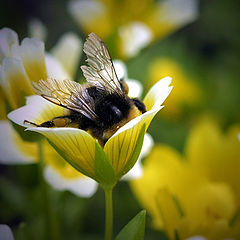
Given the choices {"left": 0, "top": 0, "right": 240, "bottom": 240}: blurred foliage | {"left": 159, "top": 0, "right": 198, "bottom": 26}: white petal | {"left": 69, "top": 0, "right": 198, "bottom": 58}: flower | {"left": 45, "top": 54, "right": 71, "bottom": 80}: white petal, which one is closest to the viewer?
{"left": 45, "top": 54, "right": 71, "bottom": 80}: white petal

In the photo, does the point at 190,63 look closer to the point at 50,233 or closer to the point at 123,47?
the point at 123,47

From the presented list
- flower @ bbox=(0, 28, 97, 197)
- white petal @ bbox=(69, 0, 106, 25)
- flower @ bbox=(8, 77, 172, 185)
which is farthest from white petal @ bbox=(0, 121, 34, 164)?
white petal @ bbox=(69, 0, 106, 25)

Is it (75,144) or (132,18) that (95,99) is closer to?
(75,144)

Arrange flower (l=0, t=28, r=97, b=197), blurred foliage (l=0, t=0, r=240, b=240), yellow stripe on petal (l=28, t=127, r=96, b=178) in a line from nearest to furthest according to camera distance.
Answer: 1. yellow stripe on petal (l=28, t=127, r=96, b=178)
2. flower (l=0, t=28, r=97, b=197)
3. blurred foliage (l=0, t=0, r=240, b=240)

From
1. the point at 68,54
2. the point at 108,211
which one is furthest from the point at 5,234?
the point at 68,54

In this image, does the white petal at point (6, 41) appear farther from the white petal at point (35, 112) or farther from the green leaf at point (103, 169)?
the green leaf at point (103, 169)

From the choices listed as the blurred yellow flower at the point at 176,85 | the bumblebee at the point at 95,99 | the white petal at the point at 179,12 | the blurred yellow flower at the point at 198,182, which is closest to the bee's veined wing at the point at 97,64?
the bumblebee at the point at 95,99

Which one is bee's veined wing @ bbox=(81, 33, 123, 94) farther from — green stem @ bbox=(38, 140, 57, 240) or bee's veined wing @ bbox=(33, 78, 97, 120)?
green stem @ bbox=(38, 140, 57, 240)

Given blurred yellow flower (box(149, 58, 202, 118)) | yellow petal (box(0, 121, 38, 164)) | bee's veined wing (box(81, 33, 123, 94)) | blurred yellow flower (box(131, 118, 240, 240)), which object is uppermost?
bee's veined wing (box(81, 33, 123, 94))
